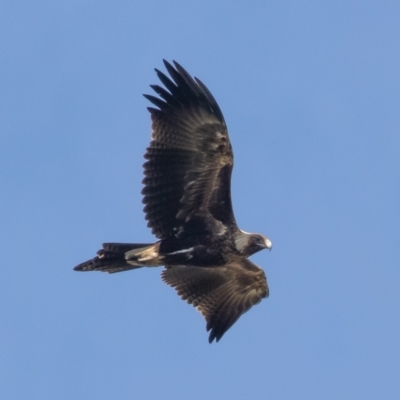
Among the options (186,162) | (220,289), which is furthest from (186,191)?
(220,289)

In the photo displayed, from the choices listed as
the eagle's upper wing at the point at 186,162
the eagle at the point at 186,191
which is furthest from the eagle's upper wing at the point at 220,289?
the eagle's upper wing at the point at 186,162

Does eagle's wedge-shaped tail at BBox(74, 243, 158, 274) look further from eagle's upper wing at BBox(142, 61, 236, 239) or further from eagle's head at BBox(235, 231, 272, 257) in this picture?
eagle's head at BBox(235, 231, 272, 257)

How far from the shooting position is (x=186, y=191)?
21.9 metres

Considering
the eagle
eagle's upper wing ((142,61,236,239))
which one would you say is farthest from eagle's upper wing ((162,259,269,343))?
eagle's upper wing ((142,61,236,239))

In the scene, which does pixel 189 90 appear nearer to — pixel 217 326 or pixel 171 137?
pixel 171 137

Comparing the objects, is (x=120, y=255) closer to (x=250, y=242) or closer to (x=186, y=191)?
(x=186, y=191)

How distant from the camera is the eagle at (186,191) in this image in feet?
70.9

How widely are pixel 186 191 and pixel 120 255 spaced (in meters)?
1.36

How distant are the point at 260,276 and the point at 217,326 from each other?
102cm

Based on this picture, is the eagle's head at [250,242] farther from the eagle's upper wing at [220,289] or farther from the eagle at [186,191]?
the eagle's upper wing at [220,289]

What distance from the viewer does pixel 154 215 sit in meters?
22.0

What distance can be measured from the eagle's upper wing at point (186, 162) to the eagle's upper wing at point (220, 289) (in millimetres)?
1373

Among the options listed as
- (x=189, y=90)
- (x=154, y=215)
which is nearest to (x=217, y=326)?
(x=154, y=215)

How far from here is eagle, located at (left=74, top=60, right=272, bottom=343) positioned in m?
21.6
